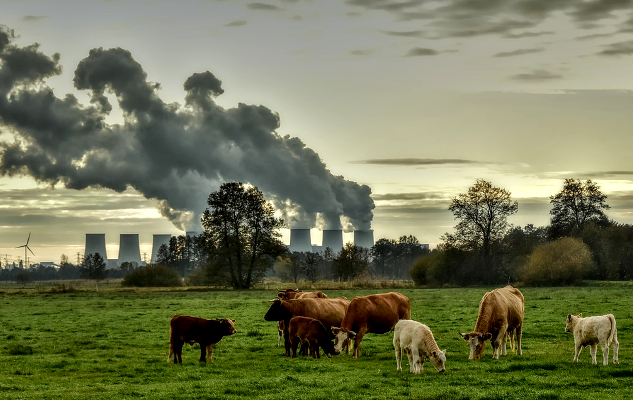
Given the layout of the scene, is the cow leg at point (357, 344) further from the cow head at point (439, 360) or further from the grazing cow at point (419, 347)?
the cow head at point (439, 360)

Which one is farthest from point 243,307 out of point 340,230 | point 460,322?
point 340,230

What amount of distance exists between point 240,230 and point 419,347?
72166 mm

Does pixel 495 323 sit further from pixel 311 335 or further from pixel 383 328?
pixel 311 335

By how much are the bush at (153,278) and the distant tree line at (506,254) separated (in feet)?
106

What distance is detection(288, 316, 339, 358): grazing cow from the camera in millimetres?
22062

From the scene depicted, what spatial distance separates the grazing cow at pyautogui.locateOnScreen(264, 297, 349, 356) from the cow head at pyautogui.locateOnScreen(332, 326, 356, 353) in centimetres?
218

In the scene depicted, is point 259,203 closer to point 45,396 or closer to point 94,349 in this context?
point 94,349

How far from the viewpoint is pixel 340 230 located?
171875mm

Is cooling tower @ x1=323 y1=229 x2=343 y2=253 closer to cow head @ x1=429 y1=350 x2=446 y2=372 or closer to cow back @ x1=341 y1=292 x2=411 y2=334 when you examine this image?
cow back @ x1=341 y1=292 x2=411 y2=334

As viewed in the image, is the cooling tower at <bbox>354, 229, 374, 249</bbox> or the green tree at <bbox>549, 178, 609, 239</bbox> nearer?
the green tree at <bbox>549, 178, 609, 239</bbox>

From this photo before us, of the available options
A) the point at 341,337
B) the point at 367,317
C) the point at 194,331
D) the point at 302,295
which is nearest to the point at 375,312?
the point at 367,317

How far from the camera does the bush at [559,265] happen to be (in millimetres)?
82938

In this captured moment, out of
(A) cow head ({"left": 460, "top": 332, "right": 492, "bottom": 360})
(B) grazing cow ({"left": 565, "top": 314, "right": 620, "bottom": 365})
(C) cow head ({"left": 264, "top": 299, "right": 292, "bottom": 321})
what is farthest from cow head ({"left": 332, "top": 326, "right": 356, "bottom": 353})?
(B) grazing cow ({"left": 565, "top": 314, "right": 620, "bottom": 365})

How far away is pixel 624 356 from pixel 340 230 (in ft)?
496
